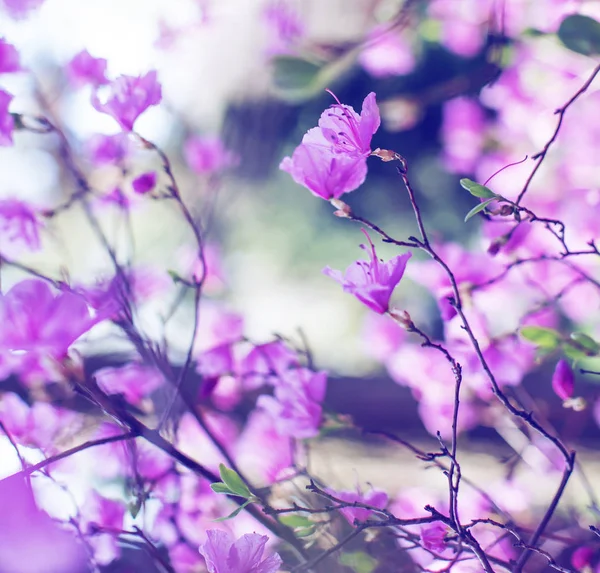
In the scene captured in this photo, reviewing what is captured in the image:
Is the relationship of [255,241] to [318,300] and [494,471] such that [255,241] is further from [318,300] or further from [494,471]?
[494,471]

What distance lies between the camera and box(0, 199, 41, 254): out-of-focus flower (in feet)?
2.72

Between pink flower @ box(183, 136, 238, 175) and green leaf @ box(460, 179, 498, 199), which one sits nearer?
green leaf @ box(460, 179, 498, 199)

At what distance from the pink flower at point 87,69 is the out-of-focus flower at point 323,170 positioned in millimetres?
411

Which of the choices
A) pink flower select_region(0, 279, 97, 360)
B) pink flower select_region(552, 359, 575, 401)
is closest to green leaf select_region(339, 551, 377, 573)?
pink flower select_region(552, 359, 575, 401)

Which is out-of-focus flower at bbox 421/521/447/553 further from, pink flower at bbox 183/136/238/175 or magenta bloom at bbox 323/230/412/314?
pink flower at bbox 183/136/238/175

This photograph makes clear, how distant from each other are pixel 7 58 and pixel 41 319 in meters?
0.44

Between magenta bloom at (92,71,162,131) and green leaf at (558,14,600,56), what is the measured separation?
0.54 meters

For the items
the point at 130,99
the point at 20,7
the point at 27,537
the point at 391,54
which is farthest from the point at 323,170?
the point at 391,54

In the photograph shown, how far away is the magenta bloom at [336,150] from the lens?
0.49 m

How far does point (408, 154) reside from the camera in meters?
2.07

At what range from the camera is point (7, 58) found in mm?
744

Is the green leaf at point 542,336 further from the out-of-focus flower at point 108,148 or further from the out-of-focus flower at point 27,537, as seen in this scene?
the out-of-focus flower at point 108,148

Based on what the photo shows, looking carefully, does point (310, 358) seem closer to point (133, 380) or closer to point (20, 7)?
point (133, 380)

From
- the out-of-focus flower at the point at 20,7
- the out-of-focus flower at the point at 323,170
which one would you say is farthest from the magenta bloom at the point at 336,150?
the out-of-focus flower at the point at 20,7
